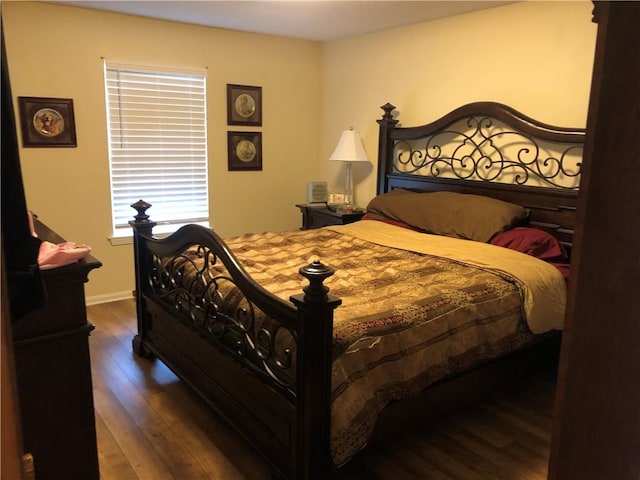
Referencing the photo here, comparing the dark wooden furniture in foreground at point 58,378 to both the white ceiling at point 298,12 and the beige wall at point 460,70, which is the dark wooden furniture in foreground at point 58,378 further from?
the beige wall at point 460,70

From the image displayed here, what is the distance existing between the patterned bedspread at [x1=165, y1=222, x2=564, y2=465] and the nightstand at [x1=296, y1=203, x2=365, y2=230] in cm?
121

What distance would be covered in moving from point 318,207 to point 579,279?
13.0ft

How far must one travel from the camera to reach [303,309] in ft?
5.69

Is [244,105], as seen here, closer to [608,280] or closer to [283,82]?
[283,82]

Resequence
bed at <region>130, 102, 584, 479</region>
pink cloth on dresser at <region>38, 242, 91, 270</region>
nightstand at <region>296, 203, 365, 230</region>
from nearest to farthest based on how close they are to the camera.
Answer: pink cloth on dresser at <region>38, 242, 91, 270</region> < bed at <region>130, 102, 584, 479</region> < nightstand at <region>296, 203, 365, 230</region>

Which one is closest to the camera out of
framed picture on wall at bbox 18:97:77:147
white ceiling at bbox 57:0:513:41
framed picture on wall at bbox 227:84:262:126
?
white ceiling at bbox 57:0:513:41

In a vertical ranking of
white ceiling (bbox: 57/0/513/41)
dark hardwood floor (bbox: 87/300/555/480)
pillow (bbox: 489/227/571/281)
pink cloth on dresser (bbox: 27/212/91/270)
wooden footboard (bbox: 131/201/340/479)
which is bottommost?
dark hardwood floor (bbox: 87/300/555/480)

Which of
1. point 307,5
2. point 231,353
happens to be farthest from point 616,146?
point 307,5

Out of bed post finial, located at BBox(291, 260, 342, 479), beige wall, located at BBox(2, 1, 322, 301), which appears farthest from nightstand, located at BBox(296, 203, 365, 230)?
bed post finial, located at BBox(291, 260, 342, 479)

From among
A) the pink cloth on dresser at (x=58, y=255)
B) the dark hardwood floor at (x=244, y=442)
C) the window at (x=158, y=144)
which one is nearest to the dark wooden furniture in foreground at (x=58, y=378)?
the pink cloth on dresser at (x=58, y=255)

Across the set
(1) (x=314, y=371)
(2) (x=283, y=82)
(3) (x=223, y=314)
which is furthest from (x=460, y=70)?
(1) (x=314, y=371)

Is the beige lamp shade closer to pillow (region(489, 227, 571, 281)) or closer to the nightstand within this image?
the nightstand

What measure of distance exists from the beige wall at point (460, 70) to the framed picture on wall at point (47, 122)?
2.38m

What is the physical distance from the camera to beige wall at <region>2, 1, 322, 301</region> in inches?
149
